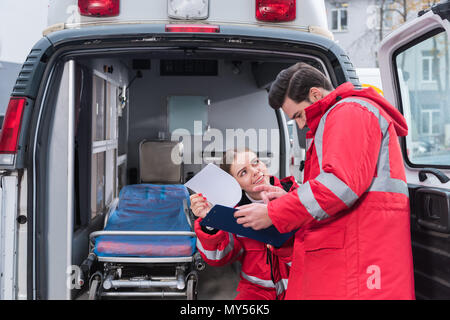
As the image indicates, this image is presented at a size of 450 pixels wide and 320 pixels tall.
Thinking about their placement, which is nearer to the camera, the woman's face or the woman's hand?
the woman's hand

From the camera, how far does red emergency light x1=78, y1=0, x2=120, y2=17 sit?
2211 millimetres

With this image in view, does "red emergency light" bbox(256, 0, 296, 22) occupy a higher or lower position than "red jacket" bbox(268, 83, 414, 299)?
higher

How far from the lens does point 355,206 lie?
1.61 m

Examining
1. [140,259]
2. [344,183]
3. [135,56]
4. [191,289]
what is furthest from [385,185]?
[140,259]

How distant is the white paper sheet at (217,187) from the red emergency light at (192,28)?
79 centimetres

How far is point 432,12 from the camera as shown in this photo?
182 cm

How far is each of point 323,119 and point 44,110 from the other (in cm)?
148

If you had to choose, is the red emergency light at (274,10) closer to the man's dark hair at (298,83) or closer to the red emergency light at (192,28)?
the red emergency light at (192,28)

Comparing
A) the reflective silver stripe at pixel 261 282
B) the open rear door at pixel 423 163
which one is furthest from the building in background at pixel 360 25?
the reflective silver stripe at pixel 261 282

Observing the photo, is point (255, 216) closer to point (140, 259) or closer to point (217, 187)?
point (217, 187)

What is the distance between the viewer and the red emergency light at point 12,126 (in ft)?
6.72

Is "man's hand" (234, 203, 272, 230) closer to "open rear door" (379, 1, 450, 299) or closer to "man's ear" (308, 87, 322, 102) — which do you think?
"man's ear" (308, 87, 322, 102)

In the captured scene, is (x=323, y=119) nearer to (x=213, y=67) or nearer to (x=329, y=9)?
(x=213, y=67)

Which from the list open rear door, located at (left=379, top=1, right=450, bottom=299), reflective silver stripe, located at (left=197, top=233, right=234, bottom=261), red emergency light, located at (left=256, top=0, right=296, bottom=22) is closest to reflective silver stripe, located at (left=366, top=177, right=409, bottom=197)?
open rear door, located at (left=379, top=1, right=450, bottom=299)
